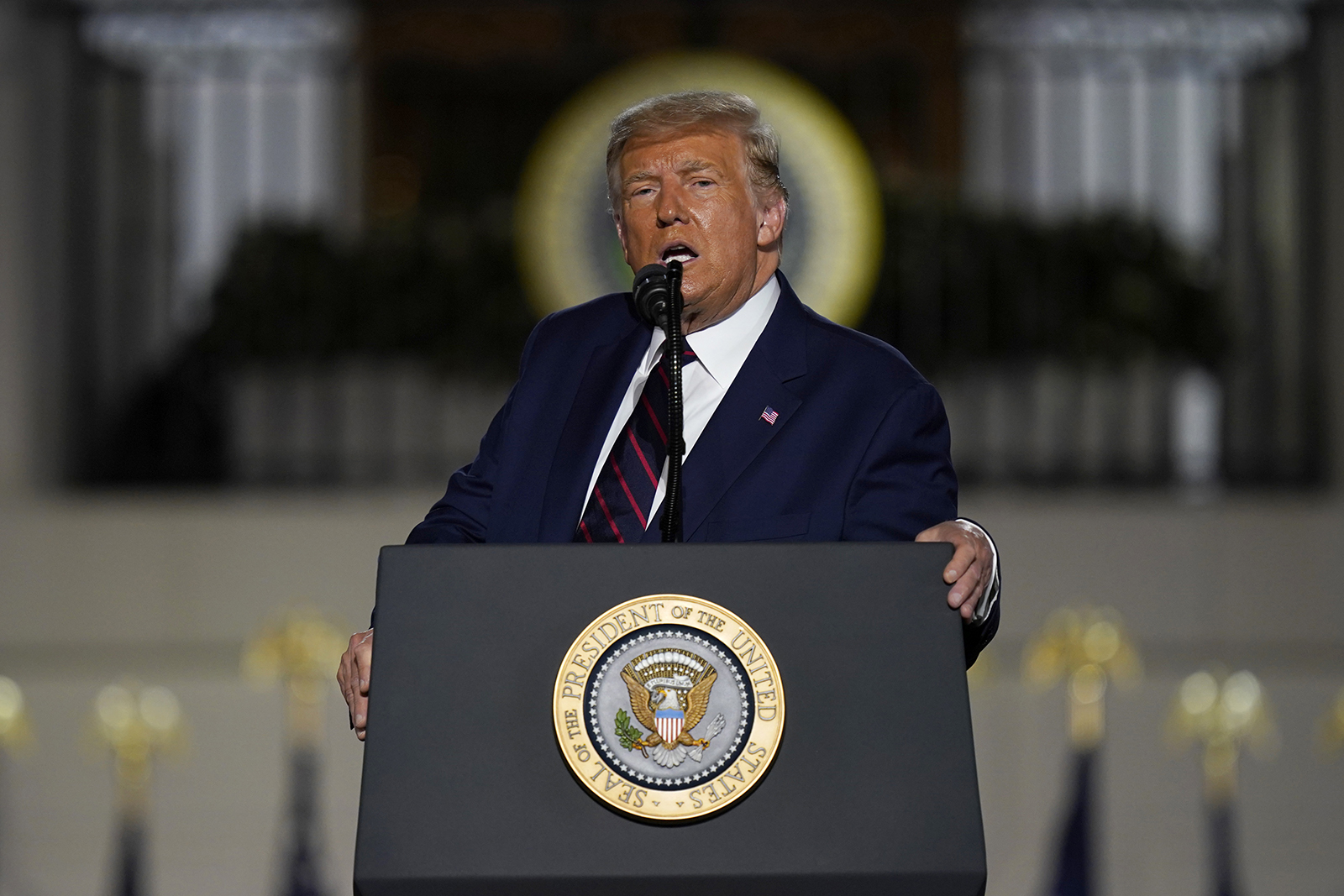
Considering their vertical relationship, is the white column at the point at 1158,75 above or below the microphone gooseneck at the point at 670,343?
above

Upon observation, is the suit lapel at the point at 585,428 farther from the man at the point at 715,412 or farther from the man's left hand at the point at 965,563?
the man's left hand at the point at 965,563

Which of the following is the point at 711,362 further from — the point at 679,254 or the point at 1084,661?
the point at 1084,661

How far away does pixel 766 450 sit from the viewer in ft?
4.12


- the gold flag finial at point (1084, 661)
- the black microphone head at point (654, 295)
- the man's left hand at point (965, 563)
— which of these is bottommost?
the gold flag finial at point (1084, 661)

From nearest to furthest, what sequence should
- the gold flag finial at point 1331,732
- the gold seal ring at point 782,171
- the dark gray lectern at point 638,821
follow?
the dark gray lectern at point 638,821
the gold flag finial at point 1331,732
the gold seal ring at point 782,171

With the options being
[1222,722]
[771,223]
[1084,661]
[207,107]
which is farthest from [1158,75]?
[771,223]

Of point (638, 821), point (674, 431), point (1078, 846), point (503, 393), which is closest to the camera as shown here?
point (638, 821)

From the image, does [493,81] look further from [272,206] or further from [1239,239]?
[1239,239]

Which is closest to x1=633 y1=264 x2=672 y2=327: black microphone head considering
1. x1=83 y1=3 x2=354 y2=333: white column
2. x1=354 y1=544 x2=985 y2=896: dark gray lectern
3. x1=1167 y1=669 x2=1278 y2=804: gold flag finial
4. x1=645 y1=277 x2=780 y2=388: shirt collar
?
x1=645 y1=277 x2=780 y2=388: shirt collar

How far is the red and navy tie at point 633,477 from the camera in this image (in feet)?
4.16

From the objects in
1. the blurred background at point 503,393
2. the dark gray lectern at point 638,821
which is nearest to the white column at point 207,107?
the blurred background at point 503,393

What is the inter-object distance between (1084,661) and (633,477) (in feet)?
9.62

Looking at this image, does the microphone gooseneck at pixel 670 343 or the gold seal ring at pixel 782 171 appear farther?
the gold seal ring at pixel 782 171

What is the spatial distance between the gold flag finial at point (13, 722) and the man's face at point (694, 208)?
3.16 metres
